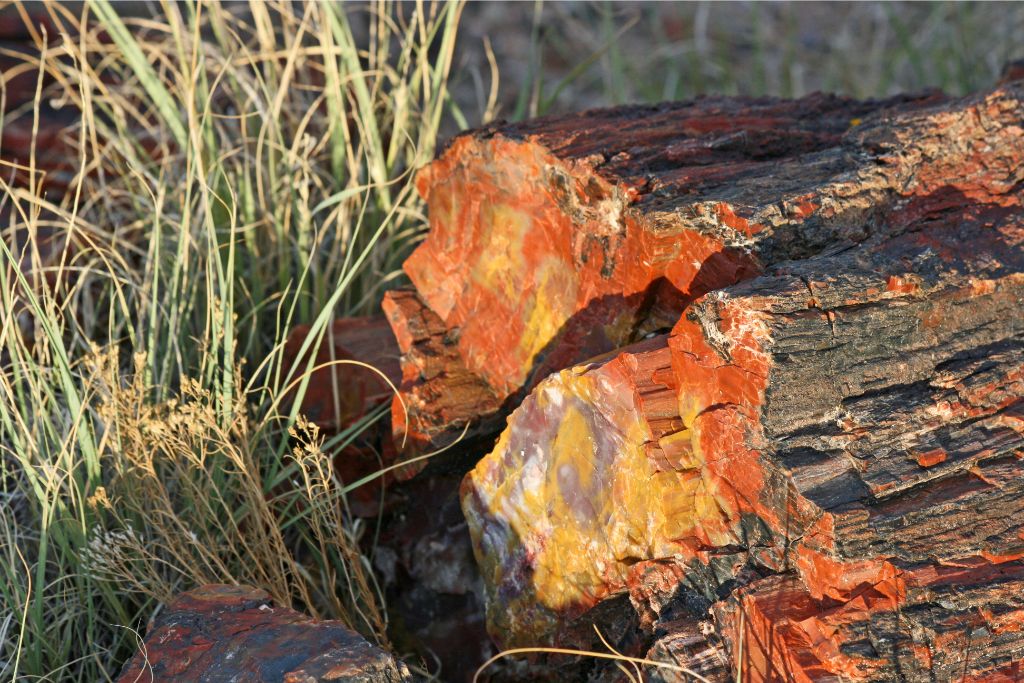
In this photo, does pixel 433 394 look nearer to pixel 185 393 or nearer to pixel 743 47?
pixel 185 393

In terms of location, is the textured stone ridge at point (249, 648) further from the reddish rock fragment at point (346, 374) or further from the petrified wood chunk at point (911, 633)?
the reddish rock fragment at point (346, 374)

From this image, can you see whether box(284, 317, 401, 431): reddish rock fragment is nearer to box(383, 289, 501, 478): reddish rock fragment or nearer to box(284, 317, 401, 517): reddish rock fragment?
box(284, 317, 401, 517): reddish rock fragment

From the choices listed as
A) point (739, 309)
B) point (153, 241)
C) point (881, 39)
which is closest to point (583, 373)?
point (739, 309)

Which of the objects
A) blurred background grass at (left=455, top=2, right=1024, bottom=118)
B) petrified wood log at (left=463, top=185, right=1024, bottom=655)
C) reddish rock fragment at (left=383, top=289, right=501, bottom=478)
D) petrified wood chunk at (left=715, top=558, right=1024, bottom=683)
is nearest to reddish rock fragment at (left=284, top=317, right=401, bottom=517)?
reddish rock fragment at (left=383, top=289, right=501, bottom=478)

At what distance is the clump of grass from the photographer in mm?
1884

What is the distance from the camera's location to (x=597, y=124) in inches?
79.2

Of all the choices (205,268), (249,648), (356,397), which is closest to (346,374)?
(356,397)

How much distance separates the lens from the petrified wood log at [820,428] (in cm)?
133

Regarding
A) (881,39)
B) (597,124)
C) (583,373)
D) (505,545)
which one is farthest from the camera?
(881,39)

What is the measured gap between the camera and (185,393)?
2.19 m

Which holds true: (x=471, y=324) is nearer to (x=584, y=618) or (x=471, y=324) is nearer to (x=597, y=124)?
(x=597, y=124)

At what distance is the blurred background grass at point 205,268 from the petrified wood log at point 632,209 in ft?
0.73

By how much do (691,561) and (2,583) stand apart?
4.41 ft

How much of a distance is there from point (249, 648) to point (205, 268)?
1.44 metres
